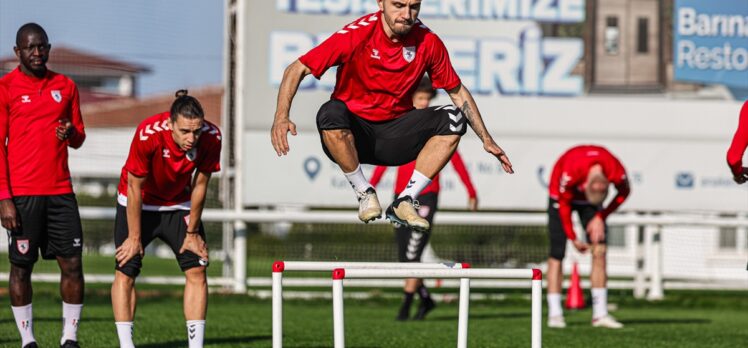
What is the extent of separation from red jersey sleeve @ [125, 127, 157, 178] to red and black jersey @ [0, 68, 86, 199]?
74 centimetres

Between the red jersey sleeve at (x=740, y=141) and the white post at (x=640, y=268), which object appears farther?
the white post at (x=640, y=268)

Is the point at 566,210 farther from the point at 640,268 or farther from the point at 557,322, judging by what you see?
the point at 640,268

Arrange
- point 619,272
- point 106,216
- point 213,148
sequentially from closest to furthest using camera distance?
1. point 213,148
2. point 106,216
3. point 619,272

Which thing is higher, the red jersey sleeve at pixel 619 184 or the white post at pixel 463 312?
the red jersey sleeve at pixel 619 184

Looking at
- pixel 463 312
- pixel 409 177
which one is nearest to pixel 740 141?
pixel 463 312

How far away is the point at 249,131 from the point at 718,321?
6302mm

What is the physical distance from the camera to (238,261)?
1566 cm

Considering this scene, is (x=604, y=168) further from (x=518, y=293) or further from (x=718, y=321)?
(x=518, y=293)

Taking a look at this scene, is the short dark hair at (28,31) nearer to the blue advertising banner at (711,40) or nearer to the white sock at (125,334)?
the white sock at (125,334)

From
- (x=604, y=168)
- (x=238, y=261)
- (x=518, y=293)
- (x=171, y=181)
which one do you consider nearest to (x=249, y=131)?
(x=238, y=261)

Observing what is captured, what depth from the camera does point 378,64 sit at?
7414 mm

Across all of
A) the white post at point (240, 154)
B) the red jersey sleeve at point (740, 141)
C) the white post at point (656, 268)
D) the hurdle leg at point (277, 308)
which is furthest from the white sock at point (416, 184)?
the white post at point (656, 268)

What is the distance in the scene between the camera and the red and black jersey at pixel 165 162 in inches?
323

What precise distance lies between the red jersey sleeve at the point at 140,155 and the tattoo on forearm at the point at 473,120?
6.94 feet
